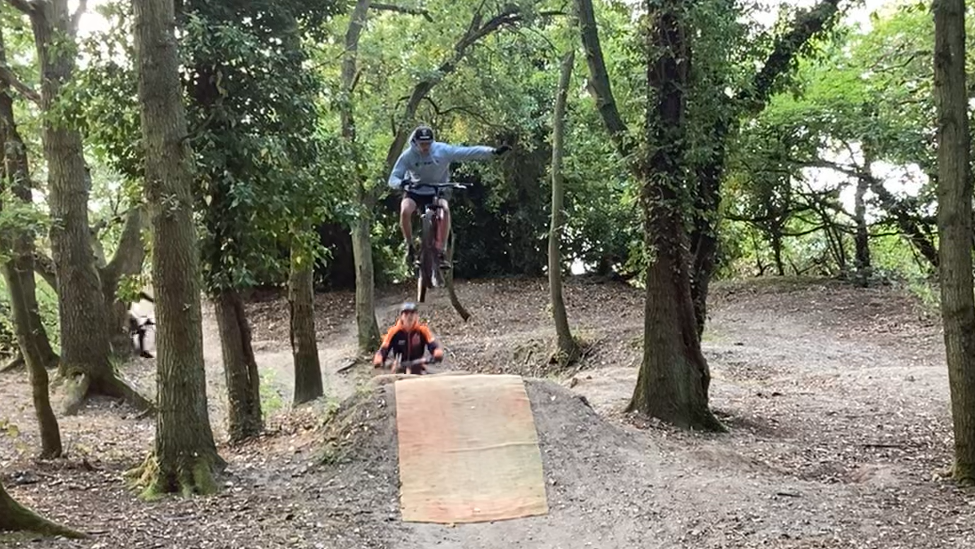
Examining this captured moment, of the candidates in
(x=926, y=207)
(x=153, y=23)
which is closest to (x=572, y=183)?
(x=926, y=207)

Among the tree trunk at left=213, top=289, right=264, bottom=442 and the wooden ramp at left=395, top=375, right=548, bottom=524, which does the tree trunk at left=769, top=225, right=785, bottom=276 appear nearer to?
the wooden ramp at left=395, top=375, right=548, bottom=524

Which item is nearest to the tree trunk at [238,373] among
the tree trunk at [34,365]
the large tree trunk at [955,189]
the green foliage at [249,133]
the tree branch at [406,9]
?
the green foliage at [249,133]

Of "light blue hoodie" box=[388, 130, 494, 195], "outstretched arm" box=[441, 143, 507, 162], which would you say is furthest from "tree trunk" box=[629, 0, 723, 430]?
"light blue hoodie" box=[388, 130, 494, 195]

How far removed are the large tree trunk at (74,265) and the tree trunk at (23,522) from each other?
626cm

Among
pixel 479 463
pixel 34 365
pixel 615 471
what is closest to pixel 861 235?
pixel 615 471

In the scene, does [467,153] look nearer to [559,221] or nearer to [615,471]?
[615,471]

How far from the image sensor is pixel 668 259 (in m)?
9.20

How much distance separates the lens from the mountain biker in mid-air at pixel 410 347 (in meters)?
9.85

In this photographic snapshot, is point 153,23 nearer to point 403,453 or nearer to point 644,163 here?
point 403,453

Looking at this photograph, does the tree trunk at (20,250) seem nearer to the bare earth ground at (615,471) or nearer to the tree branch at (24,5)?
the tree branch at (24,5)

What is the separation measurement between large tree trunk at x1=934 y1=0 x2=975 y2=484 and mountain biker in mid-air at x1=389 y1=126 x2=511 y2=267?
4387 millimetres

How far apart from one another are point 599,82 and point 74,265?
7401 mm

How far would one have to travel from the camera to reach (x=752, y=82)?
949cm

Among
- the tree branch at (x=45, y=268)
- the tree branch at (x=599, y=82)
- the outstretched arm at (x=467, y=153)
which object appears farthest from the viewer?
the tree branch at (x=45, y=268)
